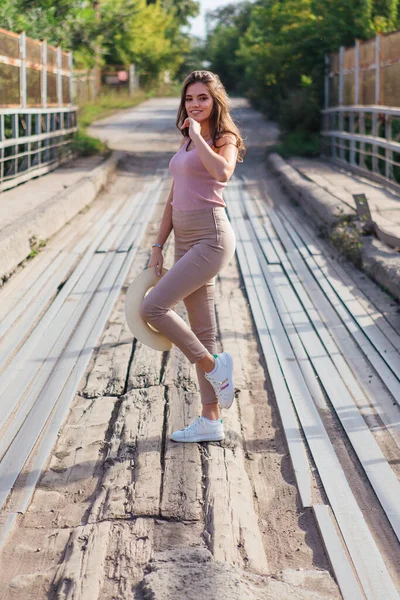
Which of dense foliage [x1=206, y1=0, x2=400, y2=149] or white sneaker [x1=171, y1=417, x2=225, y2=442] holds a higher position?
dense foliage [x1=206, y1=0, x2=400, y2=149]

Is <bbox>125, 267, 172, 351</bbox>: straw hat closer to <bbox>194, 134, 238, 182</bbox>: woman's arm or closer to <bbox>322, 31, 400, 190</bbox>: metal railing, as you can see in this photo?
<bbox>194, 134, 238, 182</bbox>: woman's arm

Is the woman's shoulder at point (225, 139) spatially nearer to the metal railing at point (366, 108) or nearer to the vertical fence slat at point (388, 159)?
the metal railing at point (366, 108)

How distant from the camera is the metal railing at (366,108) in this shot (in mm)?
13211

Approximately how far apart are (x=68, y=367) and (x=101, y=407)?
707mm

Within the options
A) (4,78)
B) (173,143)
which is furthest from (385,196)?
(173,143)

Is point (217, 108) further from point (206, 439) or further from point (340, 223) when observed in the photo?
point (340, 223)

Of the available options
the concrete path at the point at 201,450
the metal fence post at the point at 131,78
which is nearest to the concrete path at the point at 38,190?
the concrete path at the point at 201,450

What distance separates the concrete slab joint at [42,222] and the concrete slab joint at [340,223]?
321 centimetres

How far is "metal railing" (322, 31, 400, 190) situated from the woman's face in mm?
8402

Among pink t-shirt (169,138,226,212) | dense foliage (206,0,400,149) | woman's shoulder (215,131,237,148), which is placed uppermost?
dense foliage (206,0,400,149)

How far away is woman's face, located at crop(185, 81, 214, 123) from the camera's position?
3.83m

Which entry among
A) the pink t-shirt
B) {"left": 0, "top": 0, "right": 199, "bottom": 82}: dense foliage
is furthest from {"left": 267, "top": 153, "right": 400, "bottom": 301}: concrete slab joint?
{"left": 0, "top": 0, "right": 199, "bottom": 82}: dense foliage

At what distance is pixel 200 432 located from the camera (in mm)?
4168

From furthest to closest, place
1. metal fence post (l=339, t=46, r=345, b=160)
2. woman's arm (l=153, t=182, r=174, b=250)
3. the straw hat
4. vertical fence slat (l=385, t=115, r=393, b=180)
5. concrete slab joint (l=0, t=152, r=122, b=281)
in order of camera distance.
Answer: metal fence post (l=339, t=46, r=345, b=160), vertical fence slat (l=385, t=115, r=393, b=180), concrete slab joint (l=0, t=152, r=122, b=281), woman's arm (l=153, t=182, r=174, b=250), the straw hat
